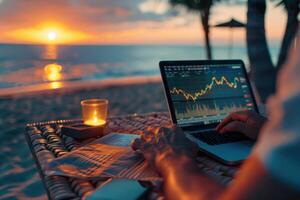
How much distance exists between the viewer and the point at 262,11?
8.95 feet

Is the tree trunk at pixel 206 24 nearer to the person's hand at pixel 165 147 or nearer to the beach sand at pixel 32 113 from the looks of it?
the beach sand at pixel 32 113

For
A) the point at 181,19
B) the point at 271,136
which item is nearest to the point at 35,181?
the point at 271,136

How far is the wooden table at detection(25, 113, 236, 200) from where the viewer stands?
3.15 feet

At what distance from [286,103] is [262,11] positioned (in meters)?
2.51

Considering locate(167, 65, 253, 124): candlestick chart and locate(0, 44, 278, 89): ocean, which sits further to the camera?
locate(0, 44, 278, 89): ocean

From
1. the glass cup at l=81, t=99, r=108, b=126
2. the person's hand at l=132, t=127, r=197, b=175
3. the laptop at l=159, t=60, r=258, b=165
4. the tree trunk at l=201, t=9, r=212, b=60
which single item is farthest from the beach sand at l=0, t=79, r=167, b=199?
the person's hand at l=132, t=127, r=197, b=175

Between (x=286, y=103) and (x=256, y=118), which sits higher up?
(x=286, y=103)

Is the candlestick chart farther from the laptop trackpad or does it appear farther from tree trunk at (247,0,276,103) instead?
tree trunk at (247,0,276,103)

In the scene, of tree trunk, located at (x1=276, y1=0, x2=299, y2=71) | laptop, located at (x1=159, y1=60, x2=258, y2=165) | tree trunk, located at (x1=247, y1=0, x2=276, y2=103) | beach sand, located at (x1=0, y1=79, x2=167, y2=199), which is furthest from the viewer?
tree trunk, located at (x1=276, y1=0, x2=299, y2=71)

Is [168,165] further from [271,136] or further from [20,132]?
[20,132]

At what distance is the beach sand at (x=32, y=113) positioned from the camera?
3174mm

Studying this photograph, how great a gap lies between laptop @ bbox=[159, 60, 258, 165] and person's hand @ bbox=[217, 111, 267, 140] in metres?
0.05

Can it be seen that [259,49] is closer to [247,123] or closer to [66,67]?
[247,123]

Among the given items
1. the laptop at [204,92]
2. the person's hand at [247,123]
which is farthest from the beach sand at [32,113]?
the person's hand at [247,123]
